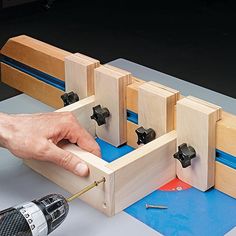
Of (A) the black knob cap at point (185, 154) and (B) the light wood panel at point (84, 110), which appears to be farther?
(B) the light wood panel at point (84, 110)

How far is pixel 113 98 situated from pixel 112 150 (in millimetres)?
115

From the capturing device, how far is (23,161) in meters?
1.18

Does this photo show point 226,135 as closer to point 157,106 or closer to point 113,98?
point 157,106

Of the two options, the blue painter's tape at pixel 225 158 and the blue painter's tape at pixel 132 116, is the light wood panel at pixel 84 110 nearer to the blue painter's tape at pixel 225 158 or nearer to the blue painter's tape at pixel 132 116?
the blue painter's tape at pixel 132 116

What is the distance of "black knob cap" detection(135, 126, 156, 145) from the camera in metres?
1.14

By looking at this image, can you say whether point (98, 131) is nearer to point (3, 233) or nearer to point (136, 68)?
point (136, 68)

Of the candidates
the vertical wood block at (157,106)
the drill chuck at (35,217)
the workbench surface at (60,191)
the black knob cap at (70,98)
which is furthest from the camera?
the black knob cap at (70,98)

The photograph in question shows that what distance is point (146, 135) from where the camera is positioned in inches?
44.9

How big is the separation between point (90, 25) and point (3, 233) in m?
3.10

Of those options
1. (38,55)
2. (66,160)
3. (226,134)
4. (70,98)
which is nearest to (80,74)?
(70,98)

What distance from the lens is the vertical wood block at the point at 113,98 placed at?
1.19m

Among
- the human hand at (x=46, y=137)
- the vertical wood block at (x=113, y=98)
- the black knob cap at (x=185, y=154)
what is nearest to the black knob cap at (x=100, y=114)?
the vertical wood block at (x=113, y=98)

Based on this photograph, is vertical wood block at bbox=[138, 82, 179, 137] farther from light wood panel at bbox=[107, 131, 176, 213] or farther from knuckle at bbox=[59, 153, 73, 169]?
→ knuckle at bbox=[59, 153, 73, 169]

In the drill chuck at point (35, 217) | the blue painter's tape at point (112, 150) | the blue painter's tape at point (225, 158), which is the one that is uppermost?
the blue painter's tape at point (225, 158)
